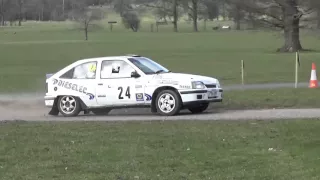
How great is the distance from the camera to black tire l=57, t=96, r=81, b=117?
53.8 ft

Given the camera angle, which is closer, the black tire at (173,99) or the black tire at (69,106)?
the black tire at (173,99)

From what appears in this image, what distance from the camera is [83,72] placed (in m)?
16.5

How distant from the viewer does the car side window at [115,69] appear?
1602 centimetres

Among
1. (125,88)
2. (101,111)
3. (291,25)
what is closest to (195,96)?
(125,88)

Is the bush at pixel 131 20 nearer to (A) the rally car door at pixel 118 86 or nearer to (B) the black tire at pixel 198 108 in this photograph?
A: (B) the black tire at pixel 198 108

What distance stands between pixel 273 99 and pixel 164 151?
30.5 ft

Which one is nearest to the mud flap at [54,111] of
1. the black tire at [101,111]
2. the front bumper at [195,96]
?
the black tire at [101,111]

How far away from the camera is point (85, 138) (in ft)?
36.4

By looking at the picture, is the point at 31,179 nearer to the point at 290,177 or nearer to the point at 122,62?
the point at 290,177

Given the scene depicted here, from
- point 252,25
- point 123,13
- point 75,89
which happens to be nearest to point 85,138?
point 75,89

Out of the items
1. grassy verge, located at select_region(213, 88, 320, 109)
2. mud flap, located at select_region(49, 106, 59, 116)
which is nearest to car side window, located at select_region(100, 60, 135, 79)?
mud flap, located at select_region(49, 106, 59, 116)

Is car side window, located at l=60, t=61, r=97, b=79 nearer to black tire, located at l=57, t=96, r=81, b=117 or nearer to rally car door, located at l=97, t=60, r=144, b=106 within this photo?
rally car door, located at l=97, t=60, r=144, b=106

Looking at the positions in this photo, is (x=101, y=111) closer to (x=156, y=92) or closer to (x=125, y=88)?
(x=125, y=88)

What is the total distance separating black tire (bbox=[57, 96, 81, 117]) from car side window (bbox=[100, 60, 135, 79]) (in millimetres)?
879
